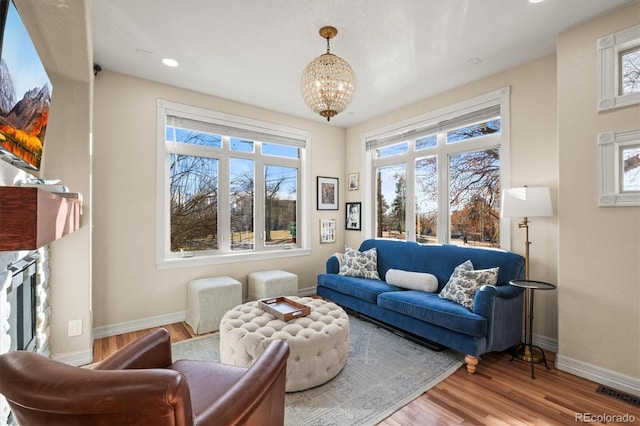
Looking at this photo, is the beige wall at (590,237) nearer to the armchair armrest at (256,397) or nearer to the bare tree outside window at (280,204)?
the armchair armrest at (256,397)

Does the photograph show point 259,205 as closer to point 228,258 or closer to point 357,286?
point 228,258

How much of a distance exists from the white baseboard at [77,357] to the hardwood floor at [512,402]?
8.44 feet

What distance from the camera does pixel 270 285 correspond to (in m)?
3.80

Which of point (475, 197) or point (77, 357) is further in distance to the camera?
point (475, 197)

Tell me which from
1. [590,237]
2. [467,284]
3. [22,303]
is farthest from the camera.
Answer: [467,284]

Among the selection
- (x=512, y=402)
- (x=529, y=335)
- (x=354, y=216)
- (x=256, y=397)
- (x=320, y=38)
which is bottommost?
(x=512, y=402)

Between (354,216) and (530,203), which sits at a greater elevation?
(530,203)


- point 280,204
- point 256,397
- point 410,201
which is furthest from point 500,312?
point 280,204

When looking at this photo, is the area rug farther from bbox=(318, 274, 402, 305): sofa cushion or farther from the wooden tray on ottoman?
the wooden tray on ottoman

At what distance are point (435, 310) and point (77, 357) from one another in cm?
319

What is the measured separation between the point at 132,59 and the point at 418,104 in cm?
345

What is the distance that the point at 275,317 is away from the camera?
251cm

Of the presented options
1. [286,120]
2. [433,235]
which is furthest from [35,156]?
[433,235]

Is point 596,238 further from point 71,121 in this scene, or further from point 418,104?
point 71,121
